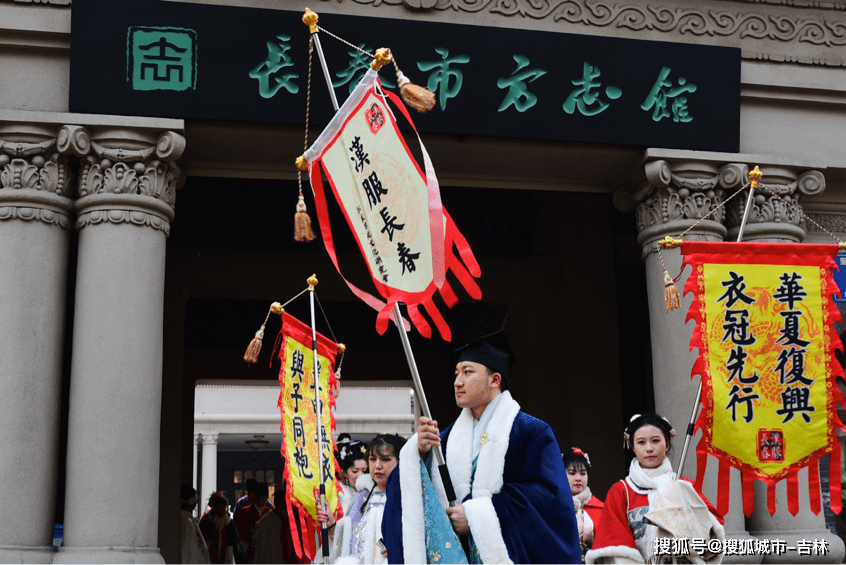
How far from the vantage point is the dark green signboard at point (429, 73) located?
819 cm

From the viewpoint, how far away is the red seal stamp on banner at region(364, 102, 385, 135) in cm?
516

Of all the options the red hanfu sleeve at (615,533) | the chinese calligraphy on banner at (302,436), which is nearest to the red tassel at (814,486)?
the red hanfu sleeve at (615,533)

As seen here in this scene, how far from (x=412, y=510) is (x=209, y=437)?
1203 inches

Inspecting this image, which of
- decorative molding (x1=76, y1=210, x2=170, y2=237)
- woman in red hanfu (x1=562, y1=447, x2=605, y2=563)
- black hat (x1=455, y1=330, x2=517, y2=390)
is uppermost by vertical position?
decorative molding (x1=76, y1=210, x2=170, y2=237)

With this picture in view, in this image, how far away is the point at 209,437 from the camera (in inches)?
1341

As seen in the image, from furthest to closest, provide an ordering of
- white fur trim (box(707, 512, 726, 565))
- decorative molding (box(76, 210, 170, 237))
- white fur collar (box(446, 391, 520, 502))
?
decorative molding (box(76, 210, 170, 237)) < white fur trim (box(707, 512, 726, 565)) < white fur collar (box(446, 391, 520, 502))

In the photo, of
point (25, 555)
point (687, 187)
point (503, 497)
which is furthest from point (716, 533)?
point (25, 555)

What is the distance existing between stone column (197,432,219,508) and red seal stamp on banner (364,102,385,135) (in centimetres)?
2974

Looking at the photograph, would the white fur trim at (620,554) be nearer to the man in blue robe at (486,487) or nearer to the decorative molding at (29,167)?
the man in blue robe at (486,487)

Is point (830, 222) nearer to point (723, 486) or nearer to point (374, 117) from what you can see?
point (723, 486)

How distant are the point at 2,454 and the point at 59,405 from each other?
2.02 feet

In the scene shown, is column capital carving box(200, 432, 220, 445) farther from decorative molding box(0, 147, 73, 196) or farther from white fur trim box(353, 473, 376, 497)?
decorative molding box(0, 147, 73, 196)

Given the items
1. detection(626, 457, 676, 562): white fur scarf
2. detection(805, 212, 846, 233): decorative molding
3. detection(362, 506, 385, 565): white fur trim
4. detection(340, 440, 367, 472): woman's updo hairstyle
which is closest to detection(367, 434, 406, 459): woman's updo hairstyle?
detection(362, 506, 385, 565): white fur trim

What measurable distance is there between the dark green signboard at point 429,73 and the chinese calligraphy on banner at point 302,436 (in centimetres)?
194
